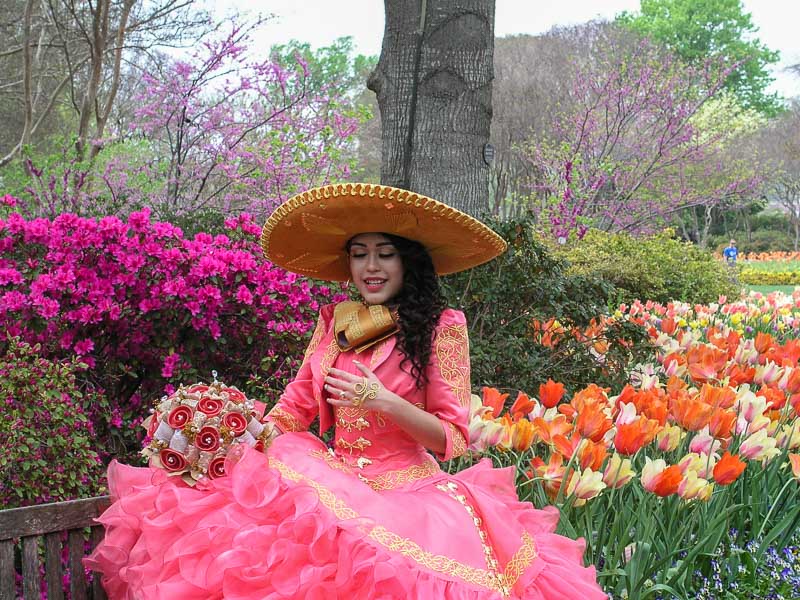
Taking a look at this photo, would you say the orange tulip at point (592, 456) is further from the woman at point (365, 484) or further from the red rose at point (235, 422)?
the red rose at point (235, 422)

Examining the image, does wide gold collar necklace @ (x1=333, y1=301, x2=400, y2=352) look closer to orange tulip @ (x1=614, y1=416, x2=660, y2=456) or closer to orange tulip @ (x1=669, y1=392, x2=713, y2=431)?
orange tulip @ (x1=614, y1=416, x2=660, y2=456)

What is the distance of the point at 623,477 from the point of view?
2.51m

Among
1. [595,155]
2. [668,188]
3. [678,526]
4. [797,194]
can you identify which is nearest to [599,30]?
[668,188]

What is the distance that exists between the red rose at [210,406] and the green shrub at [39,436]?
36.5 inches

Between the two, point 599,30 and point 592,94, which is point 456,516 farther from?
point 599,30

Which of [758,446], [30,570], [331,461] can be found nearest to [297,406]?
[331,461]

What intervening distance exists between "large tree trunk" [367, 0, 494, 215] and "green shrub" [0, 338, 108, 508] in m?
2.11

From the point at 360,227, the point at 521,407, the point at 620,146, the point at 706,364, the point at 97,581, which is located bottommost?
the point at 97,581

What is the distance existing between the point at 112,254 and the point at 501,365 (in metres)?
1.98

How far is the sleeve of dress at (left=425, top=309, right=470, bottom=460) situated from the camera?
7.57ft

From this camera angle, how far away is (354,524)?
187 centimetres

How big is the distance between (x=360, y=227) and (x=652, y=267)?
27.7 ft

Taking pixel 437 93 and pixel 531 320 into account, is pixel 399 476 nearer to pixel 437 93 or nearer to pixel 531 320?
pixel 531 320

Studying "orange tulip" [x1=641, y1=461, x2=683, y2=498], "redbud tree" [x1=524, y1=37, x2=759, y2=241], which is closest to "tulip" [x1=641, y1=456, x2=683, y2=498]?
"orange tulip" [x1=641, y1=461, x2=683, y2=498]
